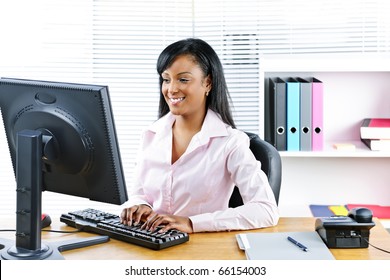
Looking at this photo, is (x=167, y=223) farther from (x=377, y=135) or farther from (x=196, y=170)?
(x=377, y=135)

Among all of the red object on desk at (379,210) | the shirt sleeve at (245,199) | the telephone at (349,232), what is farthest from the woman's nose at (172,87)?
the red object on desk at (379,210)

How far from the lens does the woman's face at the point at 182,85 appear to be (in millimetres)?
2246

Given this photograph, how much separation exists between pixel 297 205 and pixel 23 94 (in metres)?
1.87

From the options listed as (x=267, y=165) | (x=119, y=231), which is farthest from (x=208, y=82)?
(x=119, y=231)

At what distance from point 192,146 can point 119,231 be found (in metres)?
0.50

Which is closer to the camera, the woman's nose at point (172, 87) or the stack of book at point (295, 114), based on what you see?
the woman's nose at point (172, 87)

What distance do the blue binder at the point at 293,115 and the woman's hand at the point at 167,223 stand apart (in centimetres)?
122

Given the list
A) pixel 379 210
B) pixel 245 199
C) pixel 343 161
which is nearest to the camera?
pixel 245 199

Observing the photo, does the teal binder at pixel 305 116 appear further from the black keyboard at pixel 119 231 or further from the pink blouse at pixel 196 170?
the black keyboard at pixel 119 231

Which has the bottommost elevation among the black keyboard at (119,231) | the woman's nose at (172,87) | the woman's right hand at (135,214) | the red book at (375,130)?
the black keyboard at (119,231)

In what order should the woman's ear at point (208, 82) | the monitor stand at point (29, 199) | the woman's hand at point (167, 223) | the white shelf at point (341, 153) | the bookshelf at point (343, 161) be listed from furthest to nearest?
the bookshelf at point (343, 161), the white shelf at point (341, 153), the woman's ear at point (208, 82), the woman's hand at point (167, 223), the monitor stand at point (29, 199)

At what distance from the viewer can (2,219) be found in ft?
6.94

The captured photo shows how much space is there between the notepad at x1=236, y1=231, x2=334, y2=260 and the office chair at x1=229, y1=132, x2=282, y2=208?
0.41 m

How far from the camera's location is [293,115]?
3.04m
